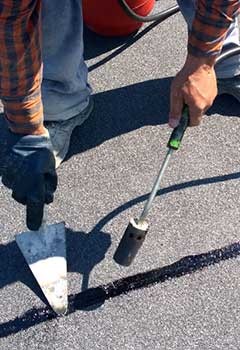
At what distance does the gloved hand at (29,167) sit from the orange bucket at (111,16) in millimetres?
1038

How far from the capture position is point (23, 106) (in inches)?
62.2

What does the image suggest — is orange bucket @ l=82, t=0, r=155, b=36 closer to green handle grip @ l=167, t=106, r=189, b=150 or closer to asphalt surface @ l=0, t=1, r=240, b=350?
asphalt surface @ l=0, t=1, r=240, b=350

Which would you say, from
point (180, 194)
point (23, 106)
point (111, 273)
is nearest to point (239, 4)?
point (23, 106)

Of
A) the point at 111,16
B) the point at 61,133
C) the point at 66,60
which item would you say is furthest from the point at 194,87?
the point at 111,16

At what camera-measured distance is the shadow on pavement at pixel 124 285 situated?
1893 mm

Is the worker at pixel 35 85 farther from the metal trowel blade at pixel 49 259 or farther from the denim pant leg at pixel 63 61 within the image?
the denim pant leg at pixel 63 61

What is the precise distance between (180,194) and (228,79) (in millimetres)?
511

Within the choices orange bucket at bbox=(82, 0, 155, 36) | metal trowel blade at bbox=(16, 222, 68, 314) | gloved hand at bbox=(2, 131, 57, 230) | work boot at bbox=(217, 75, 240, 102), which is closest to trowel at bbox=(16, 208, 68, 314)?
metal trowel blade at bbox=(16, 222, 68, 314)

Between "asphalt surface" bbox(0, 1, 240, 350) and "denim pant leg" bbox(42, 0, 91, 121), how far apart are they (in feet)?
0.46

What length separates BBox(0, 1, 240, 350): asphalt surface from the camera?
1.89 m

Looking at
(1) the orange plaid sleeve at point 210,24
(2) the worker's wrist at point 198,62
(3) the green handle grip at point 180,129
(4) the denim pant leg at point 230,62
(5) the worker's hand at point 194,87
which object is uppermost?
(1) the orange plaid sleeve at point 210,24

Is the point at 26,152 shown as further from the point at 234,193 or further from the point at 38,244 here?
the point at 234,193

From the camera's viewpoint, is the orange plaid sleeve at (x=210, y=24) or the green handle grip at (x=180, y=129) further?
the green handle grip at (x=180, y=129)

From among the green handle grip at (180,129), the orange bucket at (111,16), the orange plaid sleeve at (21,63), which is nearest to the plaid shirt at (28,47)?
the orange plaid sleeve at (21,63)
